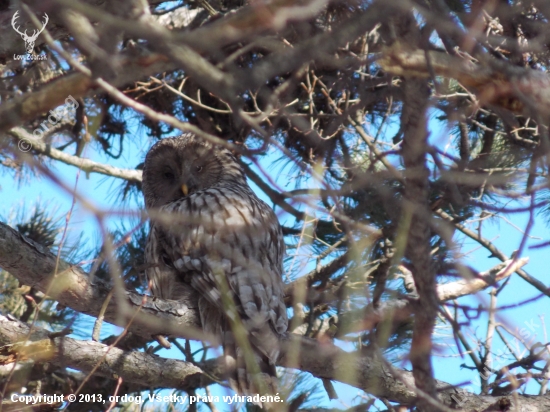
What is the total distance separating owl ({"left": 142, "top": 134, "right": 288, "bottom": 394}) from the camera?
3.34 m

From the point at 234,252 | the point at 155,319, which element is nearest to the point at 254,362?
the point at 155,319

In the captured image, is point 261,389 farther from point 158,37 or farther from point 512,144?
point 158,37

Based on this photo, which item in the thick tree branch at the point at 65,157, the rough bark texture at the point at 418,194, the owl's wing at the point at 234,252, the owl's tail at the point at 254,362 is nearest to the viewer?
the rough bark texture at the point at 418,194

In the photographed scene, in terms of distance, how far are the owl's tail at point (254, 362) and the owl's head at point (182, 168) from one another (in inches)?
61.3

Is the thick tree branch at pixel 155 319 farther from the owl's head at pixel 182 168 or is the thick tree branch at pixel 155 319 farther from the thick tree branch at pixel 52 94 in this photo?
the owl's head at pixel 182 168

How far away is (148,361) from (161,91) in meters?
2.21

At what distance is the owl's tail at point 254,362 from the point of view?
10.6 feet

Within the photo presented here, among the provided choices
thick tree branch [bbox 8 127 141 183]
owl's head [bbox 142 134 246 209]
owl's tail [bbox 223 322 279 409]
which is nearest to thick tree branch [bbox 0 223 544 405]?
owl's tail [bbox 223 322 279 409]

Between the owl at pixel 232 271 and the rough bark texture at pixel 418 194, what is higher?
the owl at pixel 232 271

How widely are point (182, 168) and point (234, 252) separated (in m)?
1.21

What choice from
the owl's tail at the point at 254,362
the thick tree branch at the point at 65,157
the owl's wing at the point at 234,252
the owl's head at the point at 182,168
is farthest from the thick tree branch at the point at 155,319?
the owl's head at the point at 182,168

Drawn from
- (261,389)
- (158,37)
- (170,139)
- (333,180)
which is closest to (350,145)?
(333,180)

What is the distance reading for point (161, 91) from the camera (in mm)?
4742

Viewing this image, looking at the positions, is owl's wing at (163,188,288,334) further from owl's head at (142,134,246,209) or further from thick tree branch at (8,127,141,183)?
thick tree branch at (8,127,141,183)
